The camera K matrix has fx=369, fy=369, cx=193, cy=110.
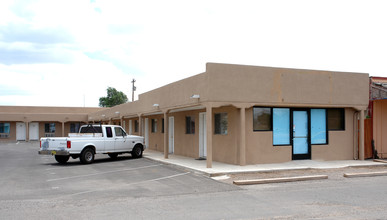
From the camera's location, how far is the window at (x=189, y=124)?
20344 mm

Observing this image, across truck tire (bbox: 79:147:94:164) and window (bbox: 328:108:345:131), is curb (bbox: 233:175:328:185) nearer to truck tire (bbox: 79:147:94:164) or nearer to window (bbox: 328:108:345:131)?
window (bbox: 328:108:345:131)

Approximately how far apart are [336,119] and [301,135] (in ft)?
7.11

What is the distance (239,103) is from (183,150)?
23.7 ft

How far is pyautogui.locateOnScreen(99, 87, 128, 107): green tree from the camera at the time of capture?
79500 millimetres

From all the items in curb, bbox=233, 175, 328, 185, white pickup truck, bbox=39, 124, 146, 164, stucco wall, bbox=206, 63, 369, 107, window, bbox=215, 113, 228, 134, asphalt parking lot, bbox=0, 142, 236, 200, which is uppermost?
stucco wall, bbox=206, 63, 369, 107

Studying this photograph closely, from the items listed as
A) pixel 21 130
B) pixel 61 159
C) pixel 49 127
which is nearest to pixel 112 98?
pixel 49 127

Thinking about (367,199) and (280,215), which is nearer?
(280,215)

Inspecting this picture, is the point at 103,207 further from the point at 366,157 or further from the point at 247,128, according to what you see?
the point at 366,157

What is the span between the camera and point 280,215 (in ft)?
25.0

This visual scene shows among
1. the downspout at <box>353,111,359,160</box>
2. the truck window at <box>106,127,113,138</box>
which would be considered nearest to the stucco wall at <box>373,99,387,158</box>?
the downspout at <box>353,111,359,160</box>

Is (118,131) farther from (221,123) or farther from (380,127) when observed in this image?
(380,127)

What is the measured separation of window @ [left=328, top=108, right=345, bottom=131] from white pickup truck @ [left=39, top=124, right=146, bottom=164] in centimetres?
1077

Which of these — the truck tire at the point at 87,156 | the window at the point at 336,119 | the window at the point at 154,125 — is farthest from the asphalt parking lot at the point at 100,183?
the window at the point at 154,125

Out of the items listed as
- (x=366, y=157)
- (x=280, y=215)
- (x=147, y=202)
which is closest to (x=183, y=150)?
(x=366, y=157)
